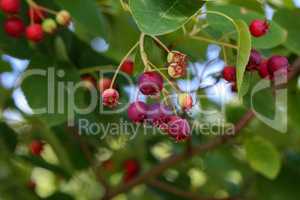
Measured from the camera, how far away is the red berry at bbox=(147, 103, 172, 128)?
1573 mm

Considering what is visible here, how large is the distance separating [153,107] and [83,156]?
3.74 ft

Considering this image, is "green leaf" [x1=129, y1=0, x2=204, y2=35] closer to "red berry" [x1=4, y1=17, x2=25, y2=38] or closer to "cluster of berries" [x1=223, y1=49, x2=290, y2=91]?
"cluster of berries" [x1=223, y1=49, x2=290, y2=91]

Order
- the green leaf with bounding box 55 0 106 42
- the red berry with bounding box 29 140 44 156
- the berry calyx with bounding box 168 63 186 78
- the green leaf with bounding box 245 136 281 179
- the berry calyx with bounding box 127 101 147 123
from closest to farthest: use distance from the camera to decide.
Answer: the berry calyx with bounding box 168 63 186 78
the berry calyx with bounding box 127 101 147 123
the green leaf with bounding box 55 0 106 42
the green leaf with bounding box 245 136 281 179
the red berry with bounding box 29 140 44 156

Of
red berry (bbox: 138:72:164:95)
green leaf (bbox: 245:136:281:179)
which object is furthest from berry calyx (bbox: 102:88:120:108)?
green leaf (bbox: 245:136:281:179)

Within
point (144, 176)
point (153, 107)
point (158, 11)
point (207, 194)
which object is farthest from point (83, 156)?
point (158, 11)

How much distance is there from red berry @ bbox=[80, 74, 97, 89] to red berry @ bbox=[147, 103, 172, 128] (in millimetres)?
576

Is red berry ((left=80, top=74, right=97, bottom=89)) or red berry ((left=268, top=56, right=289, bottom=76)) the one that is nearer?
red berry ((left=268, top=56, right=289, bottom=76))

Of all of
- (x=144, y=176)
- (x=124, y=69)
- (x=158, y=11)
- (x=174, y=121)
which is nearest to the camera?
(x=158, y=11)

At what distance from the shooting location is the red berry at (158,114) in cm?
157

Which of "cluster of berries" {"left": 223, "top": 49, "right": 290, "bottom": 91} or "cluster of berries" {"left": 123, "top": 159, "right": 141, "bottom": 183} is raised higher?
"cluster of berries" {"left": 223, "top": 49, "right": 290, "bottom": 91}

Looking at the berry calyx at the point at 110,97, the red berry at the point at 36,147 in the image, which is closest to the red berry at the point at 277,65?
the berry calyx at the point at 110,97

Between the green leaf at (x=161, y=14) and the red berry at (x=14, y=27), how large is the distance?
0.74 m

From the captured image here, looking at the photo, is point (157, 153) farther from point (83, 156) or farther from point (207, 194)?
point (83, 156)

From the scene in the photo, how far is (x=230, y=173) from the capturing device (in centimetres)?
309
